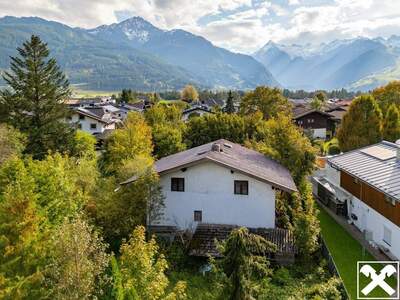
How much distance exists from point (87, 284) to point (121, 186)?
11.8 meters

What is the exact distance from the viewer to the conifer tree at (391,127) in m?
51.2

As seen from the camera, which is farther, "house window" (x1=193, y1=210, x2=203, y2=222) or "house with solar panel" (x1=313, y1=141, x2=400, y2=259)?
"house window" (x1=193, y1=210, x2=203, y2=222)

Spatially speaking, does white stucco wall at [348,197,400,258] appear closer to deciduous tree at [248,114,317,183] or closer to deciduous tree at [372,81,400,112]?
deciduous tree at [248,114,317,183]

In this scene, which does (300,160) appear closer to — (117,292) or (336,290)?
(336,290)

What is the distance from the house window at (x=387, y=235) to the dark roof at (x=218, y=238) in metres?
5.57

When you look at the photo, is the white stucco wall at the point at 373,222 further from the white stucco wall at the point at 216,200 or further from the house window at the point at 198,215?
the house window at the point at 198,215

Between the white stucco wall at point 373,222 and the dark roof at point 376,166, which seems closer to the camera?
the white stucco wall at point 373,222

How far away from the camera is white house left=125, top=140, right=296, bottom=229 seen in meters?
23.9

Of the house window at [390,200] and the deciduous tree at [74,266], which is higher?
the house window at [390,200]

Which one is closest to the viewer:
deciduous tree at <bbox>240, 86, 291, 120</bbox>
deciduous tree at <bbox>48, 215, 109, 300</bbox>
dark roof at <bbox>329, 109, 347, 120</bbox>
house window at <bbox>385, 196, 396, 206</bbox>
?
deciduous tree at <bbox>48, 215, 109, 300</bbox>

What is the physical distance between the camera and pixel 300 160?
31234 millimetres

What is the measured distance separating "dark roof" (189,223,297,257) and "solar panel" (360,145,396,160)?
1002cm

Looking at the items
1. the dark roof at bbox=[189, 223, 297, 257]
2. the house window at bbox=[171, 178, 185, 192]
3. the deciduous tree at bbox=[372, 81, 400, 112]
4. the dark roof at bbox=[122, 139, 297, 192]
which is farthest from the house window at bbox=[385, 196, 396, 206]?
the deciduous tree at bbox=[372, 81, 400, 112]

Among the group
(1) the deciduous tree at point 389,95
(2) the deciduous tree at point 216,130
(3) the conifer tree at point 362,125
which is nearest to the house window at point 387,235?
(2) the deciduous tree at point 216,130
